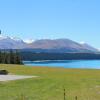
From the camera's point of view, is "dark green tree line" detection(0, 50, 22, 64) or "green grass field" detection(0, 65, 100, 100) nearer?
"green grass field" detection(0, 65, 100, 100)

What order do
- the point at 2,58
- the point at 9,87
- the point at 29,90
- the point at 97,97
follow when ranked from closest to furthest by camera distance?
the point at 97,97
the point at 29,90
the point at 9,87
the point at 2,58

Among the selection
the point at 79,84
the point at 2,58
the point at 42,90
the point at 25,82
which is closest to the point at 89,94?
the point at 42,90

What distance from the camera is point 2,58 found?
127188mm

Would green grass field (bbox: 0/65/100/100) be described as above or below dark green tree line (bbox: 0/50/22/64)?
below

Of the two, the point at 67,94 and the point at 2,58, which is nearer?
the point at 67,94

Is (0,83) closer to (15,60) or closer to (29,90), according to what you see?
(29,90)

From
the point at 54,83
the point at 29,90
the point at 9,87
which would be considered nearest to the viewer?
the point at 29,90

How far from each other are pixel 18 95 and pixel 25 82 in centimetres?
844

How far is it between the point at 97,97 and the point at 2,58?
344ft

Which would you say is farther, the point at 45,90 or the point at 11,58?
the point at 11,58

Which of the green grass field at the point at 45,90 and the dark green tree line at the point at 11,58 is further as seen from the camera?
the dark green tree line at the point at 11,58

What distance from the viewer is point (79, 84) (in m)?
30.7

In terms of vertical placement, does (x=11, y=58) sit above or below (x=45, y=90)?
above

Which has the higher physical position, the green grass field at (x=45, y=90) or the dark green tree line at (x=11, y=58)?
the dark green tree line at (x=11, y=58)
